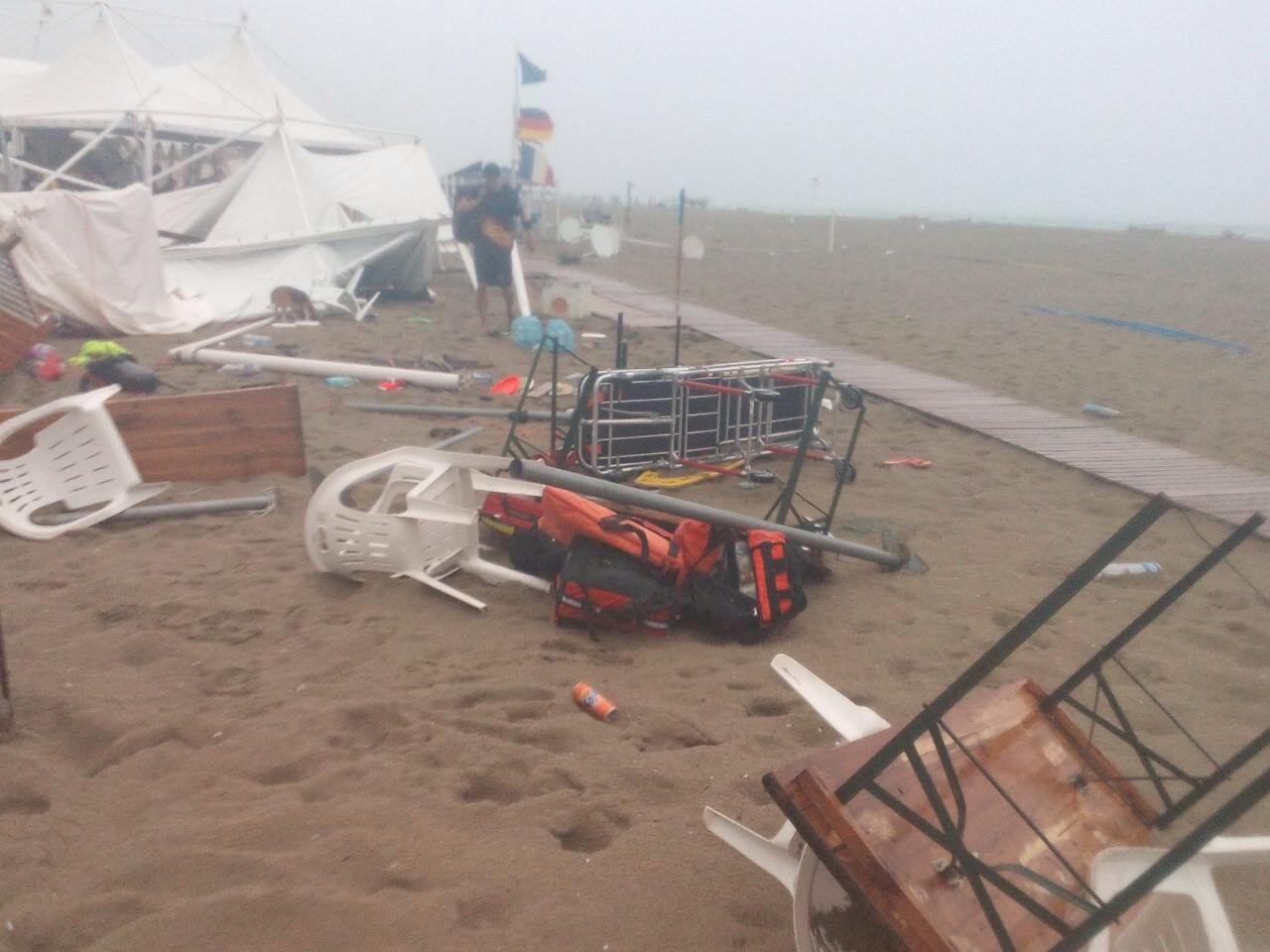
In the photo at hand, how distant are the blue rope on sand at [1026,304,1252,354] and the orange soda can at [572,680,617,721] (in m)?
13.1

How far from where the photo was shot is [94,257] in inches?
420

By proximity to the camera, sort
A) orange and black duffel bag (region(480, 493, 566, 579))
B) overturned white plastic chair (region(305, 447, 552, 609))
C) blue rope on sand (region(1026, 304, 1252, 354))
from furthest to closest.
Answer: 1. blue rope on sand (region(1026, 304, 1252, 354))
2. orange and black duffel bag (region(480, 493, 566, 579))
3. overturned white plastic chair (region(305, 447, 552, 609))

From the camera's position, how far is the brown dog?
12195 millimetres

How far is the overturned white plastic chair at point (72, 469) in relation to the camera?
484 centimetres

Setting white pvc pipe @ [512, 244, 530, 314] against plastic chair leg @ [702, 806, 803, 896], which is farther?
white pvc pipe @ [512, 244, 530, 314]

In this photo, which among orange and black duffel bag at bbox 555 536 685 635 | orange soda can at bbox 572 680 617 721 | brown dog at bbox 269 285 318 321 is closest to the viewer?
orange soda can at bbox 572 680 617 721

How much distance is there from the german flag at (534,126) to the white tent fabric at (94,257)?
13091 millimetres

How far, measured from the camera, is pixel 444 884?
7.76 feet

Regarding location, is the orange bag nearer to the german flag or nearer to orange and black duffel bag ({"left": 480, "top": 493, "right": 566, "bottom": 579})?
orange and black duffel bag ({"left": 480, "top": 493, "right": 566, "bottom": 579})

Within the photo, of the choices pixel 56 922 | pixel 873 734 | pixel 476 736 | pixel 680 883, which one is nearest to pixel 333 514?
pixel 476 736

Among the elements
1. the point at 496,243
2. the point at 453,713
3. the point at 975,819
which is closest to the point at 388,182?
the point at 496,243

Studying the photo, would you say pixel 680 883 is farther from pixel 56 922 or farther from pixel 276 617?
pixel 276 617

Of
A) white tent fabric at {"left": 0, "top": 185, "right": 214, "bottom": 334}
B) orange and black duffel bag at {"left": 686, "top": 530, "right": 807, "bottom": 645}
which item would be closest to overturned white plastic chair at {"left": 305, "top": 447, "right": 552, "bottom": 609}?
orange and black duffel bag at {"left": 686, "top": 530, "right": 807, "bottom": 645}

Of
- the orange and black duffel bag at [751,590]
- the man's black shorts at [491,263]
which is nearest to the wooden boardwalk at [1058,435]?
the orange and black duffel bag at [751,590]
